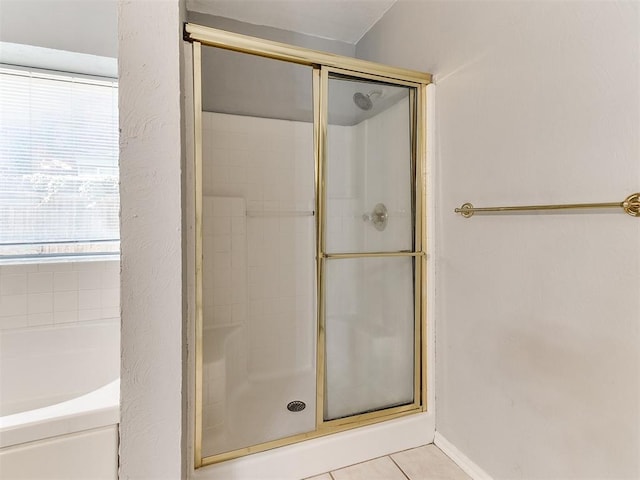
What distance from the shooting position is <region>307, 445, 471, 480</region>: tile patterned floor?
1.34m

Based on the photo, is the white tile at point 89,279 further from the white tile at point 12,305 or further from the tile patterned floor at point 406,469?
the tile patterned floor at point 406,469

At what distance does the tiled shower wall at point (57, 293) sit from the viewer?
1.76m

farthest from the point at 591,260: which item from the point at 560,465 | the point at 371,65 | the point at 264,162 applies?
the point at 264,162

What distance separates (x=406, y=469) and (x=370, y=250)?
0.94 meters

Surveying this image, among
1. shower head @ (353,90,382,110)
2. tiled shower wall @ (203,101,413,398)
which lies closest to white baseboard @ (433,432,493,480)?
tiled shower wall @ (203,101,413,398)

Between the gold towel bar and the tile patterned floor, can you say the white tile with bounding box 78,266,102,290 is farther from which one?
the gold towel bar

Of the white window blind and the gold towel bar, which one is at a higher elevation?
the white window blind

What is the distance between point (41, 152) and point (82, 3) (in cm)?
81

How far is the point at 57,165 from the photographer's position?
1.88 metres

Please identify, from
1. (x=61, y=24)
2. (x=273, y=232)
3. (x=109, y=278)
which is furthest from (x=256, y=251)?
(x=61, y=24)

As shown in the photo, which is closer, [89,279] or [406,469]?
[406,469]

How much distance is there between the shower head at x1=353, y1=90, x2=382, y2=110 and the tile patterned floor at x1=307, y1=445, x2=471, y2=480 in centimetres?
159

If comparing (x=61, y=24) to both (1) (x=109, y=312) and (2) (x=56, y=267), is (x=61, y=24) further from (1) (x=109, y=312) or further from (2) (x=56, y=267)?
(1) (x=109, y=312)

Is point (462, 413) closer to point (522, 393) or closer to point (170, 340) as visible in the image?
point (522, 393)
